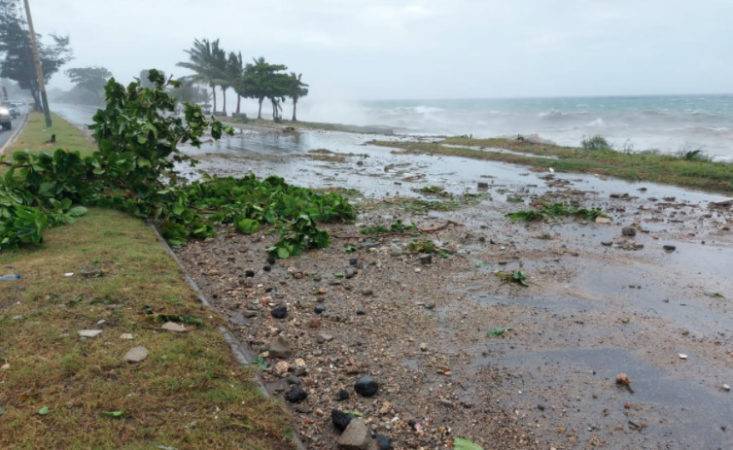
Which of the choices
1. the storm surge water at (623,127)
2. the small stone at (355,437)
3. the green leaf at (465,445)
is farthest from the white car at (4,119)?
the storm surge water at (623,127)

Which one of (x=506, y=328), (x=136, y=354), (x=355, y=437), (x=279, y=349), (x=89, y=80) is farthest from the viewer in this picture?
(x=89, y=80)

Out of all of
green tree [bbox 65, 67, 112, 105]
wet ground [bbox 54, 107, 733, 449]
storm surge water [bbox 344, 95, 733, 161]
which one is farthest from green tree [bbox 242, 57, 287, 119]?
green tree [bbox 65, 67, 112, 105]

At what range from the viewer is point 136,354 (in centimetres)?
367

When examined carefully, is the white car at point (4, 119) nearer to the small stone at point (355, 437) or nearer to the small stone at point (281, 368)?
the small stone at point (281, 368)

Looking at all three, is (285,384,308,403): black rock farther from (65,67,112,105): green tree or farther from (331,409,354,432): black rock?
(65,67,112,105): green tree

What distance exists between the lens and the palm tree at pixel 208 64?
165 feet

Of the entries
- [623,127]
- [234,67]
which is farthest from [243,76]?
[623,127]

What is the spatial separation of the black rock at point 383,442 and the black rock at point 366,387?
1.58 feet

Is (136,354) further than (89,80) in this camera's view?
No

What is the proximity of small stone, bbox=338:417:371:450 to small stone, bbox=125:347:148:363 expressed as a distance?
5.47 feet

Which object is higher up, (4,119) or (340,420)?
(4,119)

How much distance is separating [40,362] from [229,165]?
1534 centimetres

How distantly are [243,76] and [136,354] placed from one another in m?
49.3

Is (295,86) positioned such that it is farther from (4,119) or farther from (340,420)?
(340,420)
